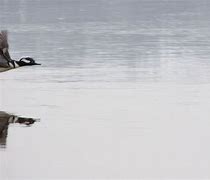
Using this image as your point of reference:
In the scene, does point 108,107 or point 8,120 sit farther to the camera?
point 108,107

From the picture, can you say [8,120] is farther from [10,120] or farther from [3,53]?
[3,53]

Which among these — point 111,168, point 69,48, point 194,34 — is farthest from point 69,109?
point 194,34

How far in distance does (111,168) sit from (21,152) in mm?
1090

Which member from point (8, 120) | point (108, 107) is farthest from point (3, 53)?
point (8, 120)

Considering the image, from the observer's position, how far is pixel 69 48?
19516 millimetres

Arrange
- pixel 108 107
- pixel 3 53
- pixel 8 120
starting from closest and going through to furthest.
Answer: pixel 8 120 → pixel 108 107 → pixel 3 53

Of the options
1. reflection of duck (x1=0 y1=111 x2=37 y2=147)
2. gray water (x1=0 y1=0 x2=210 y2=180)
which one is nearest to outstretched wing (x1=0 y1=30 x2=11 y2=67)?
gray water (x1=0 y1=0 x2=210 y2=180)

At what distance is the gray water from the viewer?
920 cm

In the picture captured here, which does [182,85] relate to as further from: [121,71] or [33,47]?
[33,47]

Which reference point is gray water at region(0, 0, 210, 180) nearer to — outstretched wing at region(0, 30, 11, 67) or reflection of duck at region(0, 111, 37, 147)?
reflection of duck at region(0, 111, 37, 147)

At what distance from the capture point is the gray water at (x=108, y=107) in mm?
9195

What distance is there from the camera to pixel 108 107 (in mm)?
12141

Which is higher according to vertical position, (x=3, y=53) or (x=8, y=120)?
(x=3, y=53)

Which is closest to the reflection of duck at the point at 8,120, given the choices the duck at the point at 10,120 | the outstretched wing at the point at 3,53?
the duck at the point at 10,120
